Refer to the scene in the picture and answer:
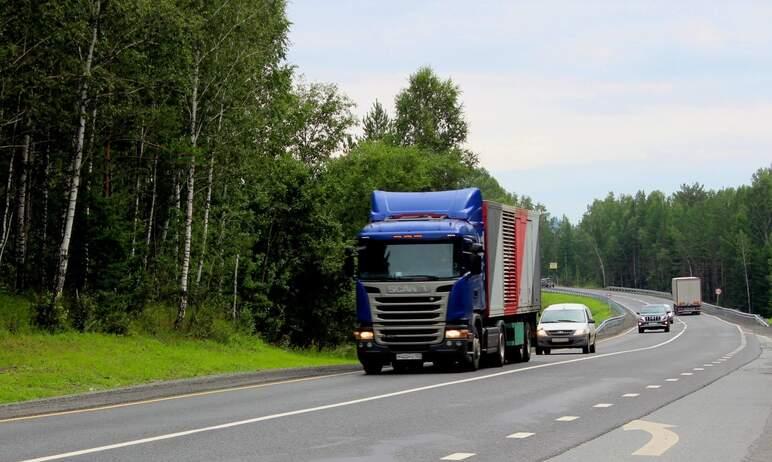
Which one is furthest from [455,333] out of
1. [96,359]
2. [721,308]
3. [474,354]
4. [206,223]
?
[721,308]

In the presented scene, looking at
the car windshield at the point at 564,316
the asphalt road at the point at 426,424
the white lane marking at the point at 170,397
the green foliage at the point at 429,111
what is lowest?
the white lane marking at the point at 170,397

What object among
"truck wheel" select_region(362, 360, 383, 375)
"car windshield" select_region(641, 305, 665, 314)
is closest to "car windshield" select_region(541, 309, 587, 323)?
"truck wheel" select_region(362, 360, 383, 375)

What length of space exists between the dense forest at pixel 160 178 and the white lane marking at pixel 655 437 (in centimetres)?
1911

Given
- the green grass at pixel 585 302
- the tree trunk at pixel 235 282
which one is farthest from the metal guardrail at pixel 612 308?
the tree trunk at pixel 235 282

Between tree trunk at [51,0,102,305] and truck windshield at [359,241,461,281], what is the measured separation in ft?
27.8

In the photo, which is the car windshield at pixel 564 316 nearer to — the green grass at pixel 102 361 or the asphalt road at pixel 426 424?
the green grass at pixel 102 361

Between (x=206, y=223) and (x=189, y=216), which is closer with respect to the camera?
(x=189, y=216)

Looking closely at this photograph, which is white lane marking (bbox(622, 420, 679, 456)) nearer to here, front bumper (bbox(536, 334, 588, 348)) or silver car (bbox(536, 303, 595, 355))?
silver car (bbox(536, 303, 595, 355))

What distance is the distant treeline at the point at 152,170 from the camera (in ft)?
99.6

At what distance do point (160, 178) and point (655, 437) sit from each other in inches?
1193

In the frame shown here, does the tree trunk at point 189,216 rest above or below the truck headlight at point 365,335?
above

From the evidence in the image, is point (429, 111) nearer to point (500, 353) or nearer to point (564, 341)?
point (564, 341)

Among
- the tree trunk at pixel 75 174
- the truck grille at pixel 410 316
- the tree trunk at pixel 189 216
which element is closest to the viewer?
the truck grille at pixel 410 316

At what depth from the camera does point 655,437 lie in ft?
40.5
